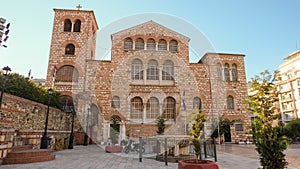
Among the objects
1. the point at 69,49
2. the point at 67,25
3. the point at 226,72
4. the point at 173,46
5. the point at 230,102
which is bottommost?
the point at 230,102

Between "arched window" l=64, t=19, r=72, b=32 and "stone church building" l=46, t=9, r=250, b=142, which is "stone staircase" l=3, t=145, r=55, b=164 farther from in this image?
"arched window" l=64, t=19, r=72, b=32

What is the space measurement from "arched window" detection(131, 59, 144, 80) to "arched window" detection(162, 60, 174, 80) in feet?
7.31

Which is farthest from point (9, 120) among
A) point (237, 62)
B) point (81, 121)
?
point (237, 62)

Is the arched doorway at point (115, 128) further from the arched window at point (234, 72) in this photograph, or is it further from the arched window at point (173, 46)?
the arched window at point (234, 72)

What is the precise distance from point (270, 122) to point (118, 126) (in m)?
13.7

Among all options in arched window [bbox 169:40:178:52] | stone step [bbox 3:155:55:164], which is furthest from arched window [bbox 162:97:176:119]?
stone step [bbox 3:155:55:164]

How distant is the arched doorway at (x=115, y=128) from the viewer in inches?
588

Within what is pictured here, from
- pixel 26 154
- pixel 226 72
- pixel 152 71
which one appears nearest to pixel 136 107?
pixel 152 71

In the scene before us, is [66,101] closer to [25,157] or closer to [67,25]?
[67,25]

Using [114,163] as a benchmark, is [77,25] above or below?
above

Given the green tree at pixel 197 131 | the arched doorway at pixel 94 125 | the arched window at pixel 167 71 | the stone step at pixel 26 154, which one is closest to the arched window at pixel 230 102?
the arched window at pixel 167 71

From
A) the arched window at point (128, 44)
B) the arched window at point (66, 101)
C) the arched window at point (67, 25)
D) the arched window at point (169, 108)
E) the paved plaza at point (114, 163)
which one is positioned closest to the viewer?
the paved plaza at point (114, 163)

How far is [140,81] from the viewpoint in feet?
60.2

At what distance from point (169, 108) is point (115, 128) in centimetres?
537
